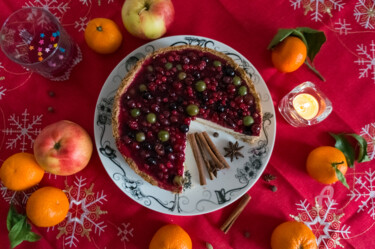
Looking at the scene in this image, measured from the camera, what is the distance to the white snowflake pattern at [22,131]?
2.36 metres

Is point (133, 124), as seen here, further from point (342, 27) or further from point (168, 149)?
point (342, 27)

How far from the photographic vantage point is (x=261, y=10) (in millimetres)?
2484

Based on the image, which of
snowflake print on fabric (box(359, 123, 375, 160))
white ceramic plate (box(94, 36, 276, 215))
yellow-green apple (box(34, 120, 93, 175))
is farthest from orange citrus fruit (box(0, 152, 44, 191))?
snowflake print on fabric (box(359, 123, 375, 160))

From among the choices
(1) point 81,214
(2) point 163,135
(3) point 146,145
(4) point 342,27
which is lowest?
(1) point 81,214

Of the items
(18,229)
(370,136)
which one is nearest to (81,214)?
(18,229)

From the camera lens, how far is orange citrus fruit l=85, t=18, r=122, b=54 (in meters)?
2.21

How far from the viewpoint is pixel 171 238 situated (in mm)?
2092

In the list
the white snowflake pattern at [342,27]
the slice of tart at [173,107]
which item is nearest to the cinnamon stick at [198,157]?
the slice of tart at [173,107]

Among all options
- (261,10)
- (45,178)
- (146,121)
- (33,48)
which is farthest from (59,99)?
(261,10)

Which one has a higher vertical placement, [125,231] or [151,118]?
[151,118]

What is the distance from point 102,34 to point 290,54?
4.50ft

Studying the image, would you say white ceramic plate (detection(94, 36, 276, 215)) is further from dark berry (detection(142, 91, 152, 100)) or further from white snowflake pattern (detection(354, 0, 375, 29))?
white snowflake pattern (detection(354, 0, 375, 29))

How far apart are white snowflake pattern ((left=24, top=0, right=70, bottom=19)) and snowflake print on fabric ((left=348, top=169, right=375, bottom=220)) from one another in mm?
2663

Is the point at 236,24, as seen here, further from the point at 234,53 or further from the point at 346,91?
the point at 346,91
